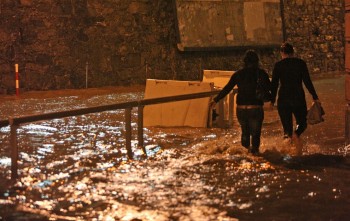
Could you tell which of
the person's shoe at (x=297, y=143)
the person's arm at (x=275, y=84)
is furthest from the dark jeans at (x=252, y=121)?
the person's shoe at (x=297, y=143)

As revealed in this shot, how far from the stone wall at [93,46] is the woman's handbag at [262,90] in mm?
10104

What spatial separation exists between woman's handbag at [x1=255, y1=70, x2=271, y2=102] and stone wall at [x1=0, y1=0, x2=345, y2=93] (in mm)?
10104

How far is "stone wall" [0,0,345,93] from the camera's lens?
648 inches

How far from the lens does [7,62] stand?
16281 mm

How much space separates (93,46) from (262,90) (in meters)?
10.6

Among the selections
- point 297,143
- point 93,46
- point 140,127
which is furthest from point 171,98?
point 93,46

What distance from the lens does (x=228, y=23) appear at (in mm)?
20250

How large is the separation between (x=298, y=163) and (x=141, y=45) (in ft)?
37.5

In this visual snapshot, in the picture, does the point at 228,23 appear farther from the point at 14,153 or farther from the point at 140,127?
the point at 14,153

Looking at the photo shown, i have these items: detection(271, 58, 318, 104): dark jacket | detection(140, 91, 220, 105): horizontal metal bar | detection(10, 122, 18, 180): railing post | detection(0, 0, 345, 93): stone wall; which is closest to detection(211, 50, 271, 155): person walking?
detection(271, 58, 318, 104): dark jacket

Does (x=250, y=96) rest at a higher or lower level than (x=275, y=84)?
lower

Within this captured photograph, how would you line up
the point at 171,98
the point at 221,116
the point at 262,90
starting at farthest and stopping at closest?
the point at 221,116 < the point at 171,98 < the point at 262,90

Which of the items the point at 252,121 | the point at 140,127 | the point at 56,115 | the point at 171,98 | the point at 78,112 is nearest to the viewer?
the point at 56,115

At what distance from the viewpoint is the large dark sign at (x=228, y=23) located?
19.2m
